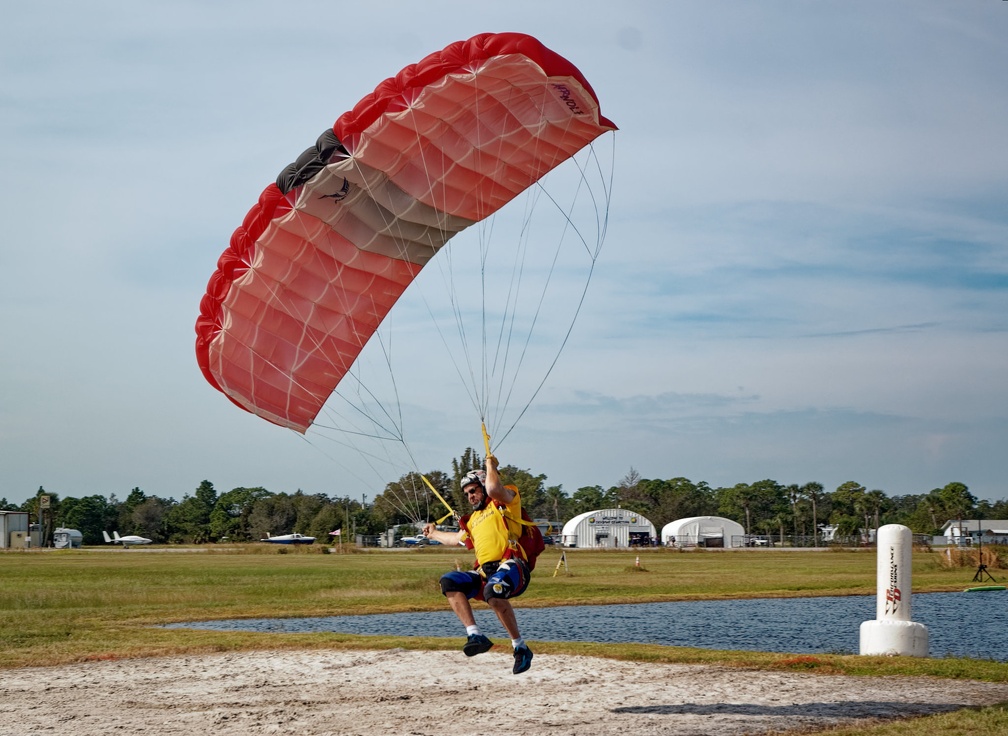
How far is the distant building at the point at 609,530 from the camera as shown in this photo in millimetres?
102562

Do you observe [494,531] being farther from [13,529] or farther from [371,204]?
[13,529]

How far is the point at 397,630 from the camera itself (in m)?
22.1

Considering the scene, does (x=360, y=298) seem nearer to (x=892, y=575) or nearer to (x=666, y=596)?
(x=892, y=575)

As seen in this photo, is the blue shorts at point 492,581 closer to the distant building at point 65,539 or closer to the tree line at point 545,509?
the tree line at point 545,509

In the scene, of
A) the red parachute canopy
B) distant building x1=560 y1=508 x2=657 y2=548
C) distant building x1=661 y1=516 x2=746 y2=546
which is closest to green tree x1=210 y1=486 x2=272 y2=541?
distant building x1=560 y1=508 x2=657 y2=548

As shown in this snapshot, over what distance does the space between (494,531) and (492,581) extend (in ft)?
1.81

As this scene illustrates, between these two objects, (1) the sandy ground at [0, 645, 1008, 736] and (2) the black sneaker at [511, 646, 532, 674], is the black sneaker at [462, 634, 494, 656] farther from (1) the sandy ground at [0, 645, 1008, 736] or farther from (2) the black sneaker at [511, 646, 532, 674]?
(1) the sandy ground at [0, 645, 1008, 736]

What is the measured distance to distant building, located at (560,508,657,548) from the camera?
103 metres

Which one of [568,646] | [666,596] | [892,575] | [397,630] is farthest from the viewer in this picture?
[666,596]

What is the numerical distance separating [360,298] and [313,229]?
4.68ft

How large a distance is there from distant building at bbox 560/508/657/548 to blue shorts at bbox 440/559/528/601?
92.7 metres

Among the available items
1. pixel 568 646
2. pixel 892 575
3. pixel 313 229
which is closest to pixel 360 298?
pixel 313 229

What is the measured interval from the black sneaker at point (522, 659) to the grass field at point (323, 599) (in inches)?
140

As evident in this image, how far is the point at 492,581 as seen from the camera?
10391 millimetres
